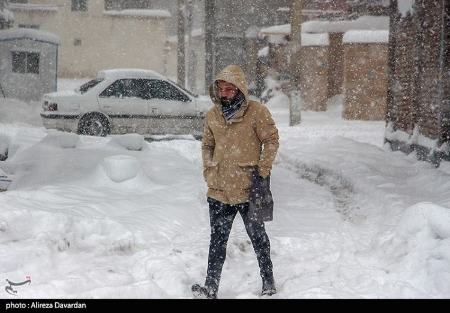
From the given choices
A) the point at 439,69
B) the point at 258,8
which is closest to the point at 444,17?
the point at 439,69

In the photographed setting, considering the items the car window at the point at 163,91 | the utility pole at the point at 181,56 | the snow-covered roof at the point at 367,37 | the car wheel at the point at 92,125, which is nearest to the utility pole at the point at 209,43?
the utility pole at the point at 181,56

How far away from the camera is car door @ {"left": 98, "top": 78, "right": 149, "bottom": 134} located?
13.8 meters

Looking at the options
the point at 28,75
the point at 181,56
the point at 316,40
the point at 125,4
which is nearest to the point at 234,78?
the point at 28,75

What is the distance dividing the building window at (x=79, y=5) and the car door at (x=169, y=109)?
91.2 feet

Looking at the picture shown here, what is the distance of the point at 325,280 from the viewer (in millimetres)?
4945

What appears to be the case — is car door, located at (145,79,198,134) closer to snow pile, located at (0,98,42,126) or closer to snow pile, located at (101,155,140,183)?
snow pile, located at (0,98,42,126)

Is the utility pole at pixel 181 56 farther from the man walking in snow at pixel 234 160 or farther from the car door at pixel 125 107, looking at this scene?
the man walking in snow at pixel 234 160

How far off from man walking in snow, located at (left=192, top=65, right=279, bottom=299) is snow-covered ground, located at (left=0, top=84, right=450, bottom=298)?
0.53 metres

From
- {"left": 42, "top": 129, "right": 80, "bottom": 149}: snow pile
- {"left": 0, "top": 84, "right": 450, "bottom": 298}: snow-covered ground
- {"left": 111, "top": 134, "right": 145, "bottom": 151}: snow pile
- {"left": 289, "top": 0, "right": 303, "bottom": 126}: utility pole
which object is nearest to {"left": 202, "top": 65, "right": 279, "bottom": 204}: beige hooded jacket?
{"left": 0, "top": 84, "right": 450, "bottom": 298}: snow-covered ground

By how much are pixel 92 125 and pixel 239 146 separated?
9.73 metres

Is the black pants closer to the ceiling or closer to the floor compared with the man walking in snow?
closer to the floor

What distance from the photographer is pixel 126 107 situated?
13.9m

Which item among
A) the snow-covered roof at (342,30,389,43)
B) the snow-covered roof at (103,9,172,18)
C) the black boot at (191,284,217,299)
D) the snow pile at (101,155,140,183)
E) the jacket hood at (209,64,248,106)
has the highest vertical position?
the snow-covered roof at (103,9,172,18)

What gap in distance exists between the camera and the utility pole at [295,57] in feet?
58.2
